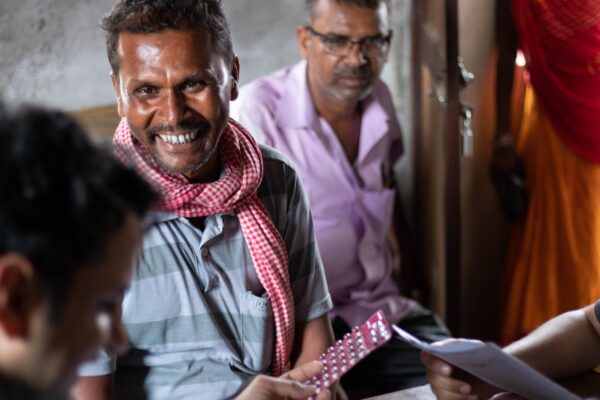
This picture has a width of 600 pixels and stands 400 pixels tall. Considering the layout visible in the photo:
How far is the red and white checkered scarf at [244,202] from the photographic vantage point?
1442mm

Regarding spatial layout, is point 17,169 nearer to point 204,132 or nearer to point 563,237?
point 204,132

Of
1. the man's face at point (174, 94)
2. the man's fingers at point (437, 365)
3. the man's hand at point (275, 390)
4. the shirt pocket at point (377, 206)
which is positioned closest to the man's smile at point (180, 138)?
the man's face at point (174, 94)

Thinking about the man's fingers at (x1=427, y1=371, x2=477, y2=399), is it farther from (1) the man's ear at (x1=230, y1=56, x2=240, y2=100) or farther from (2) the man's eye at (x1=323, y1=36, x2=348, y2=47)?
(2) the man's eye at (x1=323, y1=36, x2=348, y2=47)

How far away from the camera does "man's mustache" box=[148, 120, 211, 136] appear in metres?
1.45

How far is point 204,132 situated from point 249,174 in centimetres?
12

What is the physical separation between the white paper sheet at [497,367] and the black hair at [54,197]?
58 cm

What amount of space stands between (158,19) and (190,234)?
41cm

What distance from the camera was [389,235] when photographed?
9.14ft

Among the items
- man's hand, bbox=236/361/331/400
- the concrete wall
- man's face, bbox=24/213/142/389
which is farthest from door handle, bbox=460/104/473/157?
man's face, bbox=24/213/142/389

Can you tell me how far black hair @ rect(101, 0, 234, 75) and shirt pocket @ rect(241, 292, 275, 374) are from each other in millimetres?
494

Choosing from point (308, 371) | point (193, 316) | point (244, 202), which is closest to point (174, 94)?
point (244, 202)

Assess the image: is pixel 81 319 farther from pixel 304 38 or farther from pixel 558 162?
pixel 558 162

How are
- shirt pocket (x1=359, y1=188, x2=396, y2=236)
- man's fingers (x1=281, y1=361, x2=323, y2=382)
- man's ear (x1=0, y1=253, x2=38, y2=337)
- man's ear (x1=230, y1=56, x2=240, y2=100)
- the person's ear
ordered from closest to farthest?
man's ear (x1=0, y1=253, x2=38, y2=337), man's fingers (x1=281, y1=361, x2=323, y2=382), man's ear (x1=230, y1=56, x2=240, y2=100), shirt pocket (x1=359, y1=188, x2=396, y2=236), the person's ear

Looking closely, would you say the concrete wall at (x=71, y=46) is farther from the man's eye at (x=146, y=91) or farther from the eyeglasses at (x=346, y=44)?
the man's eye at (x=146, y=91)
